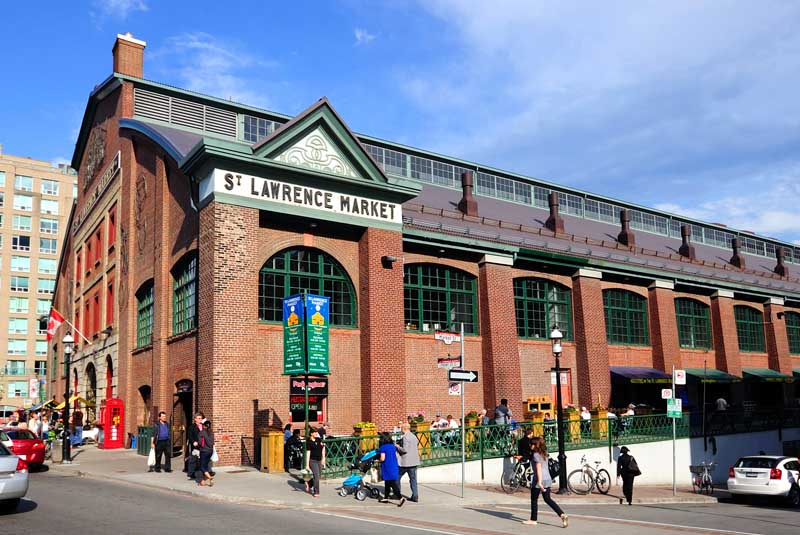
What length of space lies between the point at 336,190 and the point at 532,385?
1255cm

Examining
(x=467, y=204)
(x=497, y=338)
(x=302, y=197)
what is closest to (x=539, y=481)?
(x=302, y=197)

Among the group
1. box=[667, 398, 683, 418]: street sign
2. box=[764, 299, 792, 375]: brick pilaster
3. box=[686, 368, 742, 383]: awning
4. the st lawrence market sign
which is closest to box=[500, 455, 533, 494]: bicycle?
box=[667, 398, 683, 418]: street sign

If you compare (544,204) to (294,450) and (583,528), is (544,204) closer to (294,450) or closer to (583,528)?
(294,450)

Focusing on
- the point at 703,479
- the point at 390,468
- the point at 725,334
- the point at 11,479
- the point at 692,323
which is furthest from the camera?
the point at 725,334

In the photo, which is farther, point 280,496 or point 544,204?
point 544,204

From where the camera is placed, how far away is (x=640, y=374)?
35.6 meters

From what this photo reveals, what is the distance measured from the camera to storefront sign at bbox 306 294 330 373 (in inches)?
800

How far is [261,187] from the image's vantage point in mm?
24484

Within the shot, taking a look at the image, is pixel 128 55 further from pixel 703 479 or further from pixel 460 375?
pixel 703 479

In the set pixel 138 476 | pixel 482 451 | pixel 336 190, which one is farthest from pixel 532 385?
pixel 138 476

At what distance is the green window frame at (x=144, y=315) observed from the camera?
31.0 metres

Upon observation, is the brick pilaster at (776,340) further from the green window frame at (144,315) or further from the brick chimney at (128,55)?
the brick chimney at (128,55)

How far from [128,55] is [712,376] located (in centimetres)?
3296

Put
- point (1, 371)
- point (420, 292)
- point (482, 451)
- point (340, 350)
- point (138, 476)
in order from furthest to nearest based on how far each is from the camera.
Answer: point (1, 371)
point (420, 292)
point (340, 350)
point (482, 451)
point (138, 476)
